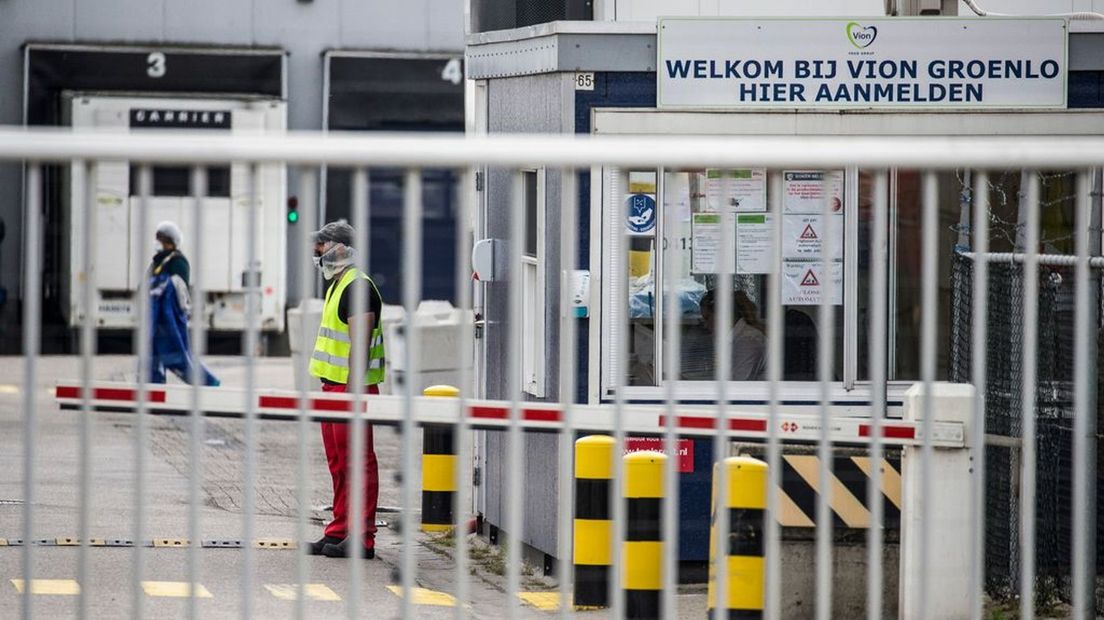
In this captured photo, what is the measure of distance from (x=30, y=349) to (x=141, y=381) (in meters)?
0.23

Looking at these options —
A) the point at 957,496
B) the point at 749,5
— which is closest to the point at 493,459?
the point at 749,5

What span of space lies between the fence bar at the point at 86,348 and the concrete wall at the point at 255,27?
60.8 feet

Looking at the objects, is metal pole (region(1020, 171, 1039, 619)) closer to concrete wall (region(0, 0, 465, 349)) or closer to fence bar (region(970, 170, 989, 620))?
fence bar (region(970, 170, 989, 620))

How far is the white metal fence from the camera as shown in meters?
3.60

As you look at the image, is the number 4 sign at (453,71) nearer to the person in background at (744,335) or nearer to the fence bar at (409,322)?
the person in background at (744,335)

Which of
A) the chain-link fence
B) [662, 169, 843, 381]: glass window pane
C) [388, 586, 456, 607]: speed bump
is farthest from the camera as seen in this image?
[388, 586, 456, 607]: speed bump

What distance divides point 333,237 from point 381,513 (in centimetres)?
292

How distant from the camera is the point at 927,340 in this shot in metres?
3.84

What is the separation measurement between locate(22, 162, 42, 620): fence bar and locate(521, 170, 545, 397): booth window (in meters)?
3.06

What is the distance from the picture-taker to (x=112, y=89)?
69.0 feet

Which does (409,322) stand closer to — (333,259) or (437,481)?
(333,259)

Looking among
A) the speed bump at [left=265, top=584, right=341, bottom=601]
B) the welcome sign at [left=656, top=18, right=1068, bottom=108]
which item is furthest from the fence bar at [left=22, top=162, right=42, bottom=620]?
the welcome sign at [left=656, top=18, right=1068, bottom=108]

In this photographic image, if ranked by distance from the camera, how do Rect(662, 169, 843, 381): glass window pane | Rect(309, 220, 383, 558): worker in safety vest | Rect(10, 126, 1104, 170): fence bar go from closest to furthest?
Rect(10, 126, 1104, 170): fence bar, Rect(662, 169, 843, 381): glass window pane, Rect(309, 220, 383, 558): worker in safety vest

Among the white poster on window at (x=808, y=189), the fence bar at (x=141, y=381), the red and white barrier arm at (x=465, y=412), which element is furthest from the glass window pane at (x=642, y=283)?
the fence bar at (x=141, y=381)
